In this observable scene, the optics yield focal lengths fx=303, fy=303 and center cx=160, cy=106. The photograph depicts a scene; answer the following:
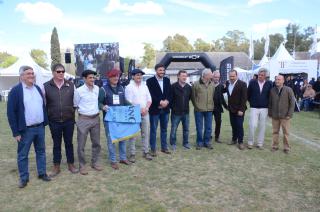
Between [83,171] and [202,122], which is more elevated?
[202,122]

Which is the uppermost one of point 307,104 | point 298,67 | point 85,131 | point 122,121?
point 298,67

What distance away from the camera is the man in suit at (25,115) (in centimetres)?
429

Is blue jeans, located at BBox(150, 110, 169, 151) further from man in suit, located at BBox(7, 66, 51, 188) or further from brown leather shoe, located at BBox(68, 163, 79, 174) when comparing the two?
man in suit, located at BBox(7, 66, 51, 188)

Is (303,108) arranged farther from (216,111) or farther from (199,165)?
(199,165)

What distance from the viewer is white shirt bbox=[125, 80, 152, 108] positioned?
5629mm

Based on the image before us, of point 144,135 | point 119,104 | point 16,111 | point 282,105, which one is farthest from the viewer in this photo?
point 282,105

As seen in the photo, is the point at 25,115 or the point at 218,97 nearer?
the point at 25,115

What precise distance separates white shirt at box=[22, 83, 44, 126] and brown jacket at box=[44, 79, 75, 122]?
18cm

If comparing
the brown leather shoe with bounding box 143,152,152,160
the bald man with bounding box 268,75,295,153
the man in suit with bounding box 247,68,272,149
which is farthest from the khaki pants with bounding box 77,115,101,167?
the bald man with bounding box 268,75,295,153

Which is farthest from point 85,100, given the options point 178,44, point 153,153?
point 178,44

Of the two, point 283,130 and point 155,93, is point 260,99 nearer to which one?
→ point 283,130

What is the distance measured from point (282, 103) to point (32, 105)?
15.9 ft

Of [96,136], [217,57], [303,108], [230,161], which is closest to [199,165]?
[230,161]

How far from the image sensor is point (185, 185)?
4.55 m
